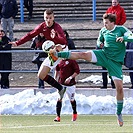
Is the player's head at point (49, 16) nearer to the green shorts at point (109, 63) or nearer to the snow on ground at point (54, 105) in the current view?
the green shorts at point (109, 63)

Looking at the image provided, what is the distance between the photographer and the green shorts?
13.3 metres

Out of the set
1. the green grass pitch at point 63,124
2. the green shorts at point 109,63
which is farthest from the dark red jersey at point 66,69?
the green shorts at point 109,63

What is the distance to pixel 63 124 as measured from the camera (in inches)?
554

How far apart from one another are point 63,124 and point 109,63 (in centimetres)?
158

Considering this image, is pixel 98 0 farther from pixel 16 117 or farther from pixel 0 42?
pixel 16 117

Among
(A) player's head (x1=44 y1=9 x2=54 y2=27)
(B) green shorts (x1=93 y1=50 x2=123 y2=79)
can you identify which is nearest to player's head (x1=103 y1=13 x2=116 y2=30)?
(B) green shorts (x1=93 y1=50 x2=123 y2=79)

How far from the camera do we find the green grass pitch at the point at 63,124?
42.1ft

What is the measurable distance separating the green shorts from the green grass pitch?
0.98 meters

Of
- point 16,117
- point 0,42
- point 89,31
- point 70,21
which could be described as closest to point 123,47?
point 16,117

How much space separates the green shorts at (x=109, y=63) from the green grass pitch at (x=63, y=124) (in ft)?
3.23

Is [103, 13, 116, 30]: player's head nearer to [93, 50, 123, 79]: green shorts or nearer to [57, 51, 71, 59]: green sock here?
[93, 50, 123, 79]: green shorts

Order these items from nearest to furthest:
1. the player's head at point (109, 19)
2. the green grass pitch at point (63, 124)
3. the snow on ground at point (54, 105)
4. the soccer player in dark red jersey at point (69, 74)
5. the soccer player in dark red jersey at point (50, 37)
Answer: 1. the green grass pitch at point (63, 124)
2. the player's head at point (109, 19)
3. the soccer player in dark red jersey at point (50, 37)
4. the soccer player in dark red jersey at point (69, 74)
5. the snow on ground at point (54, 105)

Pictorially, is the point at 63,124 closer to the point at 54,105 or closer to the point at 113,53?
the point at 113,53

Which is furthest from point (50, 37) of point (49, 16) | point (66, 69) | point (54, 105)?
point (54, 105)
